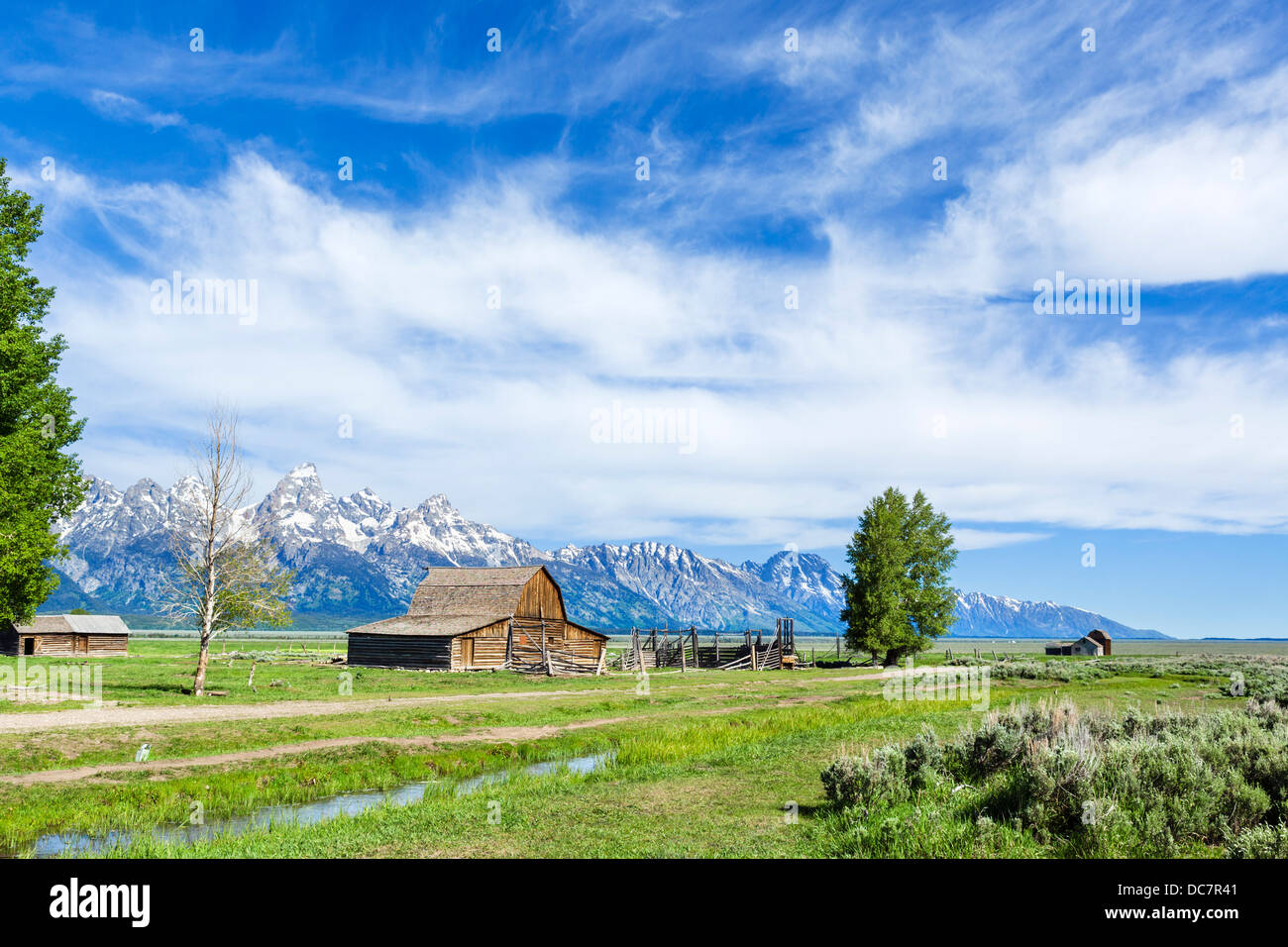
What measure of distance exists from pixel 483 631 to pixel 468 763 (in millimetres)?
36941

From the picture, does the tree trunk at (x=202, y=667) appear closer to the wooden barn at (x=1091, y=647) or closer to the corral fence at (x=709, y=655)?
the corral fence at (x=709, y=655)

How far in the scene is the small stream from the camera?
12.6m

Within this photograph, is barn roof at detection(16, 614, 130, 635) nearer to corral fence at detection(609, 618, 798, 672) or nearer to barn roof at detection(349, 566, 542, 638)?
barn roof at detection(349, 566, 542, 638)

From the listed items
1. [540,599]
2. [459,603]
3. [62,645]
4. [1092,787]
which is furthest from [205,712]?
[62,645]

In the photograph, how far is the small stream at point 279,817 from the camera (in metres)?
12.6

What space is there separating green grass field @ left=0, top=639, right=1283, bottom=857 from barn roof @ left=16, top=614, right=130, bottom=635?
5069 centimetres

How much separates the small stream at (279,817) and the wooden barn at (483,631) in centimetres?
3669

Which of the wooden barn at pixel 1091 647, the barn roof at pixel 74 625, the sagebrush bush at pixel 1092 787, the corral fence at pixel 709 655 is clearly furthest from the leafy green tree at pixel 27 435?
the wooden barn at pixel 1091 647

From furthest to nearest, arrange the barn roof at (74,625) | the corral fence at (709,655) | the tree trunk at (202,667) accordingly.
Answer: the barn roof at (74,625), the corral fence at (709,655), the tree trunk at (202,667)

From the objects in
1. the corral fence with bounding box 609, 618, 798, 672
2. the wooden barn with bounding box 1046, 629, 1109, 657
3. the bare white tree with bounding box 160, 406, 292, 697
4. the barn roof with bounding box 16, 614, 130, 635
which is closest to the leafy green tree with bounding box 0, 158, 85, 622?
the bare white tree with bounding box 160, 406, 292, 697
